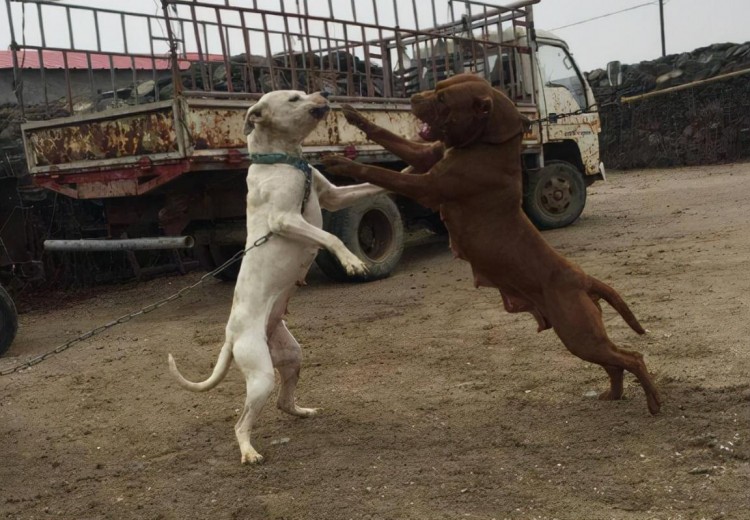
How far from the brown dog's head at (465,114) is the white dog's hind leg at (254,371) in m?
1.24

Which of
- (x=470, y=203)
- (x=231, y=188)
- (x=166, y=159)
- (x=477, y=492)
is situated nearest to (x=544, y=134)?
(x=231, y=188)

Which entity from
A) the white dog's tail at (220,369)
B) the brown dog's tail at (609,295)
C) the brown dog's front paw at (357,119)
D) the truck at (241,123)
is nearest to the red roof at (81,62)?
the truck at (241,123)

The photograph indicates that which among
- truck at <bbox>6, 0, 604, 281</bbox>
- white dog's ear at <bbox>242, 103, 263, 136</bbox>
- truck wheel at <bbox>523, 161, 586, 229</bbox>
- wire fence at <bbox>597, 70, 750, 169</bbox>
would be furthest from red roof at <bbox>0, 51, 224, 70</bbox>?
wire fence at <bbox>597, 70, 750, 169</bbox>

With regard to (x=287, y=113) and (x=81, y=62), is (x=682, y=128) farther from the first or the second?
(x=287, y=113)

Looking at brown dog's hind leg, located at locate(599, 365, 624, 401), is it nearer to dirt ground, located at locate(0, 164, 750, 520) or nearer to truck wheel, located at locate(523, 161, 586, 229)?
dirt ground, located at locate(0, 164, 750, 520)

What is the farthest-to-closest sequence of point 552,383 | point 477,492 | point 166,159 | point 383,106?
point 383,106 < point 166,159 < point 552,383 < point 477,492

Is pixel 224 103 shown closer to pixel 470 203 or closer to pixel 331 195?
pixel 331 195

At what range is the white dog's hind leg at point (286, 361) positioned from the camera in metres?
4.04

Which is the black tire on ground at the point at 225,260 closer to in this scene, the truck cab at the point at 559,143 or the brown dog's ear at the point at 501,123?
the truck cab at the point at 559,143

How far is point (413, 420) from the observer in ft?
13.4

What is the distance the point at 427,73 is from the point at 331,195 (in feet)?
19.7

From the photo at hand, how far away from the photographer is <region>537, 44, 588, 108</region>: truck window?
412 inches

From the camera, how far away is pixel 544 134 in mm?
10328

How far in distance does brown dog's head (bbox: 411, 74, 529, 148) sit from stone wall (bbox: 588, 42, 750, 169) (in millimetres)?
16045
